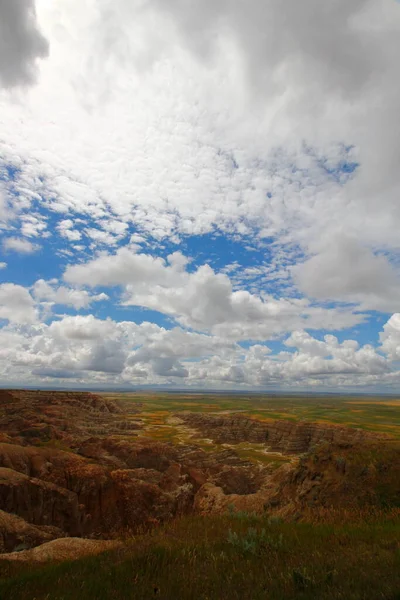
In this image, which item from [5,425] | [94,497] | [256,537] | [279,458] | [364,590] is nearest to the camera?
[364,590]

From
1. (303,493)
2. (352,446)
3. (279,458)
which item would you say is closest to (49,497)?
(303,493)

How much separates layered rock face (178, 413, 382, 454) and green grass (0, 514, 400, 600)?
7058 cm

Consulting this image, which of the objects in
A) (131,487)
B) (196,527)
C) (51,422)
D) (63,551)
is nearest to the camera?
(63,551)

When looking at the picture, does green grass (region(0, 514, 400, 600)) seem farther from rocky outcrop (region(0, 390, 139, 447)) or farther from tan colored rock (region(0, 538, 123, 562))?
rocky outcrop (region(0, 390, 139, 447))

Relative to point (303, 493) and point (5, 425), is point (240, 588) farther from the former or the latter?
point (5, 425)

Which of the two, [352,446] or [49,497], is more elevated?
[352,446]

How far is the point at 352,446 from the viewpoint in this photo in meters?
19.2

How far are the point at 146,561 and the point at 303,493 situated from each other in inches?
594

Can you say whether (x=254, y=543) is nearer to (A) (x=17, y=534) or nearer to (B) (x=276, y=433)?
(A) (x=17, y=534)

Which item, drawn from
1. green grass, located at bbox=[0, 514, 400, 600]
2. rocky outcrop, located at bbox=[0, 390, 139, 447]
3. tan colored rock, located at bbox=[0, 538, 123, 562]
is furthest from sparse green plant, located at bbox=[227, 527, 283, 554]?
rocky outcrop, located at bbox=[0, 390, 139, 447]

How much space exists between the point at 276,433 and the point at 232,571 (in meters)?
102

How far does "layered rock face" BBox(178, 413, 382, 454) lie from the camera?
8169 cm

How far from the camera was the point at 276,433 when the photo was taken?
322 ft

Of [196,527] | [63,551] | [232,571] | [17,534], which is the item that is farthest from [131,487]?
[232,571]
